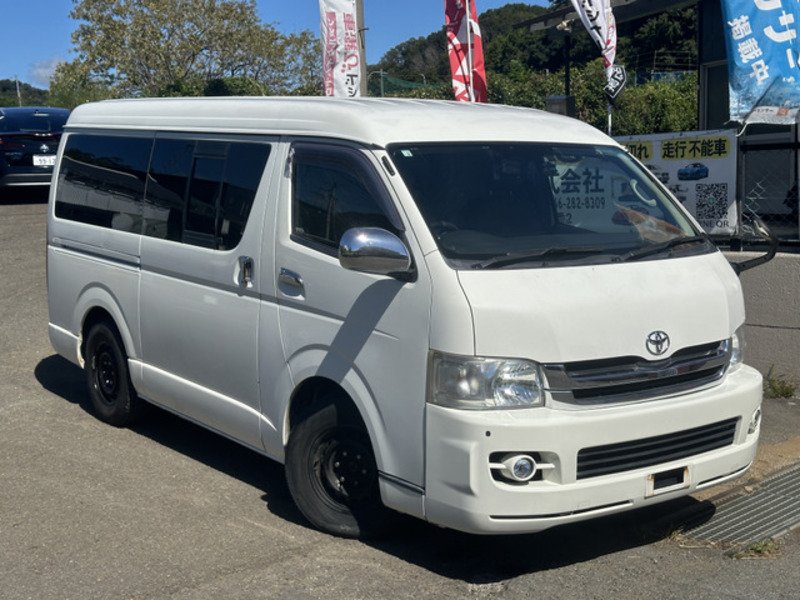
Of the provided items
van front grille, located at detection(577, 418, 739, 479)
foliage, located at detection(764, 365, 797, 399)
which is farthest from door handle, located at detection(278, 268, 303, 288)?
foliage, located at detection(764, 365, 797, 399)

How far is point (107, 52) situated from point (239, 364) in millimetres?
41570

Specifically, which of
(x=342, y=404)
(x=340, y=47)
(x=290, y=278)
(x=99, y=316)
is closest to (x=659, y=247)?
(x=342, y=404)

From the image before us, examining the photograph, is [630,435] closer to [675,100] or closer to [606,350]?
[606,350]

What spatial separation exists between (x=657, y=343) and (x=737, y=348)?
68 centimetres

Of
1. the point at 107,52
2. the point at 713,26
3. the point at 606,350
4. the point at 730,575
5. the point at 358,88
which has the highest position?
the point at 107,52

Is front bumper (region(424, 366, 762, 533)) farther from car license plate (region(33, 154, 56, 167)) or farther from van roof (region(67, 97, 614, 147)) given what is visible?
car license plate (region(33, 154, 56, 167))

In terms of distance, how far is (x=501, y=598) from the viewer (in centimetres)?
457

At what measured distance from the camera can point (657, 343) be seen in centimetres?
469

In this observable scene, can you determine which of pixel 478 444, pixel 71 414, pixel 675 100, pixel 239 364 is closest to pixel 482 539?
pixel 478 444

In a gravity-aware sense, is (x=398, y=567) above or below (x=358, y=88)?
below

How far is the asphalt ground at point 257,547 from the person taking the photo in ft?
15.4

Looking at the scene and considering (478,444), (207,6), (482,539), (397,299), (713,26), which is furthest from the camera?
(207,6)

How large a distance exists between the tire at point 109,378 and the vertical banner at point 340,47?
5.40 m

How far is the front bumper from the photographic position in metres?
4.39
